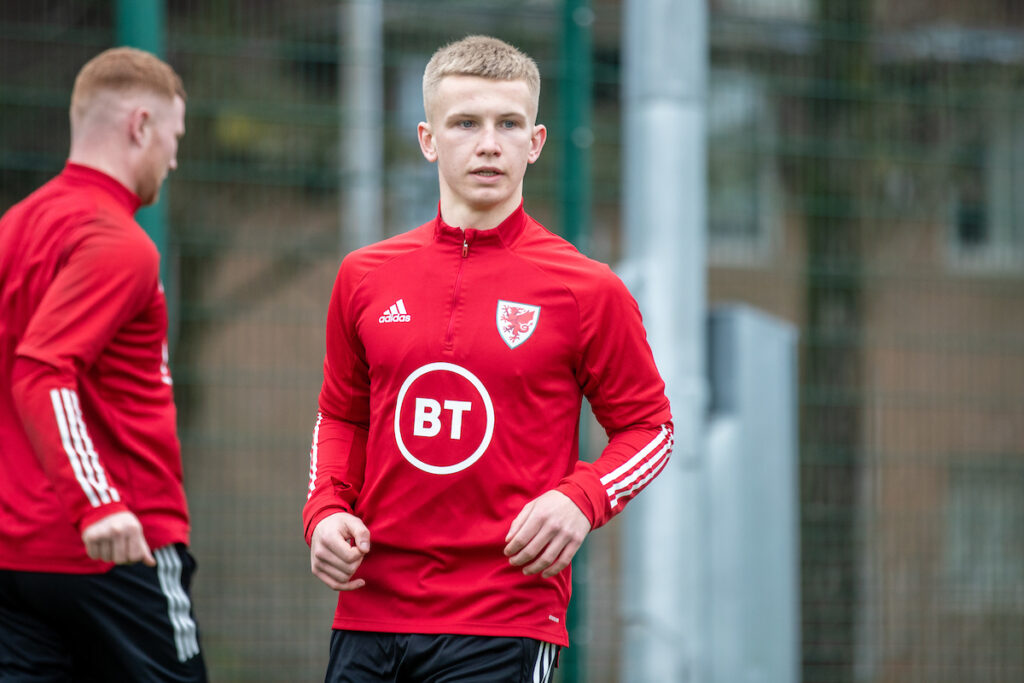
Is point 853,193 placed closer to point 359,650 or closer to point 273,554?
point 273,554

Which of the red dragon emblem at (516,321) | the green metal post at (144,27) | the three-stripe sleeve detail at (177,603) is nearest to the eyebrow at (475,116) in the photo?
the red dragon emblem at (516,321)

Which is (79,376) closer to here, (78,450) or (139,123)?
(78,450)

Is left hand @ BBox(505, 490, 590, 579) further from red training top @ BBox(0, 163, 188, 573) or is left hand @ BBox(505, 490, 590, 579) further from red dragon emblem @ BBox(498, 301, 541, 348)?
red training top @ BBox(0, 163, 188, 573)

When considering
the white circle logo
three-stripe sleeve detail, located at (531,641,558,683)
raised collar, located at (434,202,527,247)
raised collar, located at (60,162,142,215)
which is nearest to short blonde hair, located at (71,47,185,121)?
raised collar, located at (60,162,142,215)

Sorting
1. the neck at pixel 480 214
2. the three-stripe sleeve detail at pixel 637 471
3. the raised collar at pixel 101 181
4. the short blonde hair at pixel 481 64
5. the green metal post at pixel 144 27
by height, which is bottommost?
the three-stripe sleeve detail at pixel 637 471

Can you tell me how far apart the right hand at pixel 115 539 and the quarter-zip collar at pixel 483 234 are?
96 centimetres

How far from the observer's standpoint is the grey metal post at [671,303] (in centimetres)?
432

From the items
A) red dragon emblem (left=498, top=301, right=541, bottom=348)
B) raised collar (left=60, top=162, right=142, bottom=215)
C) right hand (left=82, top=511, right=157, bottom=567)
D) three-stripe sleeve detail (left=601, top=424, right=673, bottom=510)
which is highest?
raised collar (left=60, top=162, right=142, bottom=215)

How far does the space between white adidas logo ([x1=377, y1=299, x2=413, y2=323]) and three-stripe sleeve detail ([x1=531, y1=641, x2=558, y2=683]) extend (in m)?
0.72

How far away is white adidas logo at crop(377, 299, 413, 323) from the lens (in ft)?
8.88

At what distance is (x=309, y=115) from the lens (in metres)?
5.43

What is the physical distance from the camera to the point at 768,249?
6289mm

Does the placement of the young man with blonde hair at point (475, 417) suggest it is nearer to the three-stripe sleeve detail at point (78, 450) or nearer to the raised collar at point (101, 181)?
the three-stripe sleeve detail at point (78, 450)

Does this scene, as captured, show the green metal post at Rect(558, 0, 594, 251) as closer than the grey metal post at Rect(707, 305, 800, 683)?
No
